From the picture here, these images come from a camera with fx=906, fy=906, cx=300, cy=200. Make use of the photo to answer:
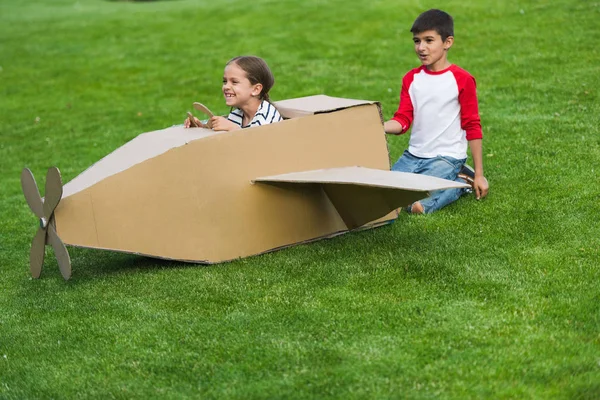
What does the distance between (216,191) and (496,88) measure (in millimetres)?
4524

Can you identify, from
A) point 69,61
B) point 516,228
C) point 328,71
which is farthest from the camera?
point 69,61

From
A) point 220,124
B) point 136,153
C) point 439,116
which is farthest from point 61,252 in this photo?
point 439,116

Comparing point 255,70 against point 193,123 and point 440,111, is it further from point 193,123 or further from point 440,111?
point 440,111

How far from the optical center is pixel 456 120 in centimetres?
568

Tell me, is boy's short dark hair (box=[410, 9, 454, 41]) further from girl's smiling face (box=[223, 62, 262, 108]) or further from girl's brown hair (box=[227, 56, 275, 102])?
girl's smiling face (box=[223, 62, 262, 108])

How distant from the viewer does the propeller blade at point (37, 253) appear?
4638mm

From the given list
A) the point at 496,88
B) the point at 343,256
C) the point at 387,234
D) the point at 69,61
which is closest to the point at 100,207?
the point at 343,256

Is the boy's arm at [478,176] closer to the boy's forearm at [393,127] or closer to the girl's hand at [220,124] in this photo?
the boy's forearm at [393,127]

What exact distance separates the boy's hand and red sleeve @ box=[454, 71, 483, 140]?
256mm

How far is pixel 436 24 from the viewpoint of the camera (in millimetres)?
5539

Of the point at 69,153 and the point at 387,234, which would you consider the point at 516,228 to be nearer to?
the point at 387,234

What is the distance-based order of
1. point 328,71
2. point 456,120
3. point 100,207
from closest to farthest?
point 100,207
point 456,120
point 328,71

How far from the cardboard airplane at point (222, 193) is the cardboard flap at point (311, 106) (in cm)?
1

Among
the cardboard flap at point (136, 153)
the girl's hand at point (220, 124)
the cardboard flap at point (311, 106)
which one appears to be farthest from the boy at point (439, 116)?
→ the cardboard flap at point (136, 153)
